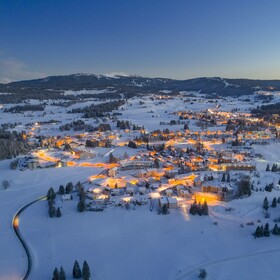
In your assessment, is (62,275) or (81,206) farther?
(81,206)

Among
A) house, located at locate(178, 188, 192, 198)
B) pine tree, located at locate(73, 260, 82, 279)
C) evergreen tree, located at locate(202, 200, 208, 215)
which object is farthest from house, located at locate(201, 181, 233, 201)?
pine tree, located at locate(73, 260, 82, 279)

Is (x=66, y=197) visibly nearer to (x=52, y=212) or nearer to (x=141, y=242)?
(x=52, y=212)

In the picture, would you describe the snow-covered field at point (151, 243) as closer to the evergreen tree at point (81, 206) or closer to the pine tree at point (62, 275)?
the evergreen tree at point (81, 206)

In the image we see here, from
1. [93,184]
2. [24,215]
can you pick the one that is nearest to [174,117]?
[93,184]

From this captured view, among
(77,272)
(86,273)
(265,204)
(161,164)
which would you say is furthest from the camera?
(161,164)

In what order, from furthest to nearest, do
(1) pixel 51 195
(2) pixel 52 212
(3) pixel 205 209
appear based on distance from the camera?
(1) pixel 51 195
(2) pixel 52 212
(3) pixel 205 209

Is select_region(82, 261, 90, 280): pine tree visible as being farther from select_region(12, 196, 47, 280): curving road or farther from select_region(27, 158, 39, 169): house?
select_region(27, 158, 39, 169): house

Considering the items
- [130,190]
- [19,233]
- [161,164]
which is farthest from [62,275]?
[161,164]

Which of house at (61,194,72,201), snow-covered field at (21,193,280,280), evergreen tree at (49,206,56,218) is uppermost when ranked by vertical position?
house at (61,194,72,201)

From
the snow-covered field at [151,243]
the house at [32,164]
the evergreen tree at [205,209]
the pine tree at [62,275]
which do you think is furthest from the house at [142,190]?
the house at [32,164]

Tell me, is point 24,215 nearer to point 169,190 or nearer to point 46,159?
point 169,190

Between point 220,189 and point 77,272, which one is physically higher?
point 220,189
